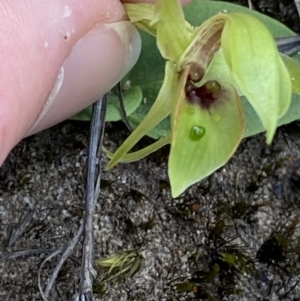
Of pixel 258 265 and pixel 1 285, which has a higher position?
pixel 1 285

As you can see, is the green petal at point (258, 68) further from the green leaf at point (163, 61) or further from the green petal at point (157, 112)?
the green leaf at point (163, 61)

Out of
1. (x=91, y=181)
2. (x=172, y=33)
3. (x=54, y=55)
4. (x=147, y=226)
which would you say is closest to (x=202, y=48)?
(x=172, y=33)

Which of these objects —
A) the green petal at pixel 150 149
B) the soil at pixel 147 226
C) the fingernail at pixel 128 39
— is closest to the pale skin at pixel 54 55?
the fingernail at pixel 128 39

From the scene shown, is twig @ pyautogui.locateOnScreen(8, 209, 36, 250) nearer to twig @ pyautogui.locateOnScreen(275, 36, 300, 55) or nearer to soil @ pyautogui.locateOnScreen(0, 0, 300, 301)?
soil @ pyautogui.locateOnScreen(0, 0, 300, 301)

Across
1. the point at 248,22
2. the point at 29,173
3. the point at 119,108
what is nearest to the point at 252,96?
the point at 248,22

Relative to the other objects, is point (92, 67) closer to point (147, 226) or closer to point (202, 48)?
point (202, 48)

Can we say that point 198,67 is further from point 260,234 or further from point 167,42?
point 260,234
